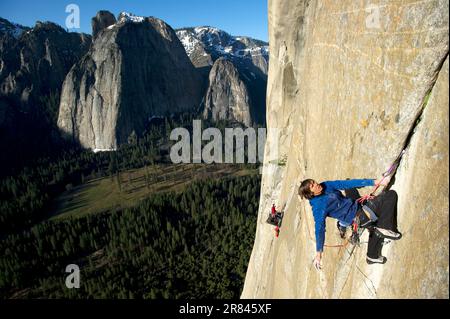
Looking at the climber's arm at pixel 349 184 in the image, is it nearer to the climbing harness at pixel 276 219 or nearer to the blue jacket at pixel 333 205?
the blue jacket at pixel 333 205

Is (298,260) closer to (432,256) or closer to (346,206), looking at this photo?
(346,206)

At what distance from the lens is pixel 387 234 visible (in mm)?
7430

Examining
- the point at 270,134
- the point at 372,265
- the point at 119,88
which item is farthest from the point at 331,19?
the point at 119,88

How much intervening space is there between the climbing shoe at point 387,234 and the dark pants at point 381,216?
0.08 m

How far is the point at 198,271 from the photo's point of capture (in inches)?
2948

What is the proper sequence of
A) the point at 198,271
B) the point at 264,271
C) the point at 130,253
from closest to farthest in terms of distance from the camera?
1. the point at 264,271
2. the point at 198,271
3. the point at 130,253

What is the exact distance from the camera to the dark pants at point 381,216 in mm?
7498

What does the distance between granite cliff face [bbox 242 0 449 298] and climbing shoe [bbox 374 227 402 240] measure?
189mm

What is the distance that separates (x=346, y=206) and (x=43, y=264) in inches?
3648

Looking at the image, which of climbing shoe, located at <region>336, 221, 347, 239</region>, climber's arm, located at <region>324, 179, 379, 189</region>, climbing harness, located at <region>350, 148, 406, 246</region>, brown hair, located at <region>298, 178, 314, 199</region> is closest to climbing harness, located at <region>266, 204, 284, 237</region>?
climbing shoe, located at <region>336, 221, 347, 239</region>

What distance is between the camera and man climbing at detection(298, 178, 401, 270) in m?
7.56

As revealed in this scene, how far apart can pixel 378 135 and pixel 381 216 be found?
2.04 m

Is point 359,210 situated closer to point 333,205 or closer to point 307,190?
point 333,205

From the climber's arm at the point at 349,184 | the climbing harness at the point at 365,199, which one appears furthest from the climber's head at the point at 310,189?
the climbing harness at the point at 365,199
